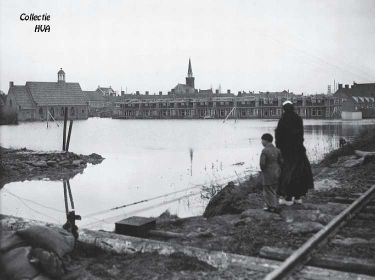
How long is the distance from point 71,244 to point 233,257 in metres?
2.11

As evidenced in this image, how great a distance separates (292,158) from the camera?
8.05m

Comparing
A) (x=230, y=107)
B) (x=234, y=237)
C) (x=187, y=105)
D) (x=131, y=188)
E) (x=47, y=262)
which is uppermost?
(x=187, y=105)

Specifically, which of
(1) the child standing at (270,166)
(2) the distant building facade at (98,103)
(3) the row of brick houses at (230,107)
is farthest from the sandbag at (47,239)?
(2) the distant building facade at (98,103)

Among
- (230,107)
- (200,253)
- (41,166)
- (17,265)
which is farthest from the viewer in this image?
Answer: (230,107)

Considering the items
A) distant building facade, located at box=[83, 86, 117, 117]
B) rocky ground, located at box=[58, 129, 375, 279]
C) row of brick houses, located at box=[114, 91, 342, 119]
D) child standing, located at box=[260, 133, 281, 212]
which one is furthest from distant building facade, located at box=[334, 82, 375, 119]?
child standing, located at box=[260, 133, 281, 212]

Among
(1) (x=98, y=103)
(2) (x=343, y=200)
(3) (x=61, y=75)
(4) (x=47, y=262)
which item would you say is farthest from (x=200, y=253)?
(1) (x=98, y=103)

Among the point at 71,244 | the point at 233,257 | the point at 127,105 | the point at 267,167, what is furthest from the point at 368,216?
the point at 127,105

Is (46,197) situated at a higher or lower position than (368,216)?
lower

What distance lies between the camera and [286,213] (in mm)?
7598

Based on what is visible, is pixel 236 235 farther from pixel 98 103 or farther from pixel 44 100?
pixel 98 103

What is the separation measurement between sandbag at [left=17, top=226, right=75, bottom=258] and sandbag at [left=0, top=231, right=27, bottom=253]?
75 mm

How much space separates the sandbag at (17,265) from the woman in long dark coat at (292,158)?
5042 millimetres

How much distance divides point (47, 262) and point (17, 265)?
0.98ft

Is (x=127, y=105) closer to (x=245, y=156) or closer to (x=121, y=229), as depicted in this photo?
(x=245, y=156)
